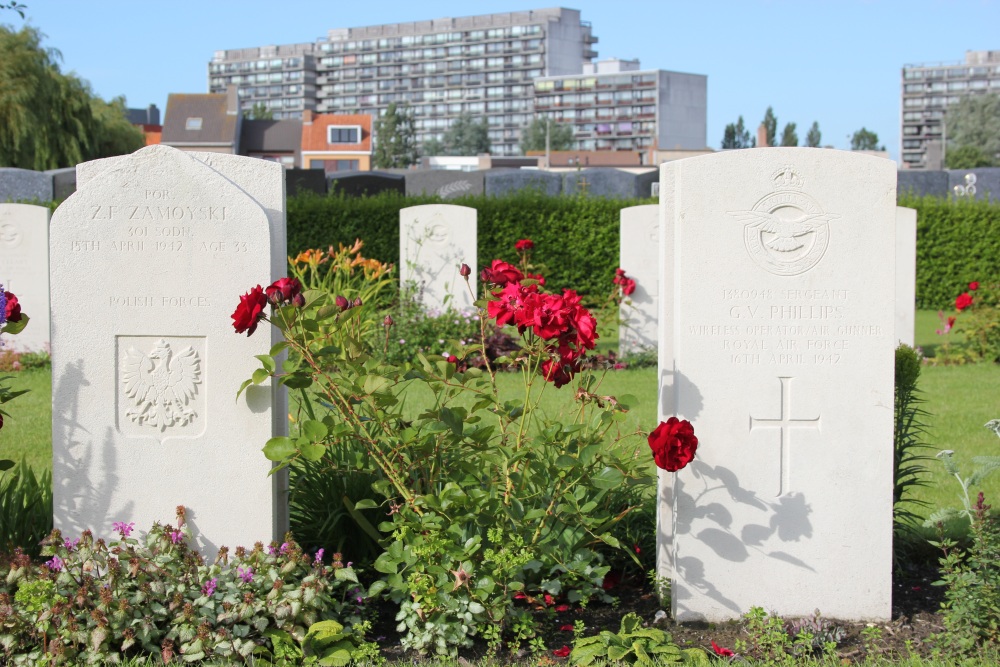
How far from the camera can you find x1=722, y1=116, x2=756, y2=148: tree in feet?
359

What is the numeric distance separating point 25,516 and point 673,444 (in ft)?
8.47

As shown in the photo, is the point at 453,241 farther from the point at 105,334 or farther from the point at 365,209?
the point at 105,334

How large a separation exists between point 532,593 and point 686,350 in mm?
1052

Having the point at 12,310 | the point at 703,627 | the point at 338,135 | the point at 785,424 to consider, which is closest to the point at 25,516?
the point at 12,310

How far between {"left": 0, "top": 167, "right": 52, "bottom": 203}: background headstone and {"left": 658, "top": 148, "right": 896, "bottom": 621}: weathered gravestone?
15.3 metres

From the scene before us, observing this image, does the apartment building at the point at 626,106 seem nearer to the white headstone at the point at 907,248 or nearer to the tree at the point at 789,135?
the tree at the point at 789,135

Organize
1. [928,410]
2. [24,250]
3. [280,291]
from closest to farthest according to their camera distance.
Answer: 1. [280,291]
2. [928,410]
3. [24,250]

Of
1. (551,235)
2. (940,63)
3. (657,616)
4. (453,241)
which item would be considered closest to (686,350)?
(657,616)

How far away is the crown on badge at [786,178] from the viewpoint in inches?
139

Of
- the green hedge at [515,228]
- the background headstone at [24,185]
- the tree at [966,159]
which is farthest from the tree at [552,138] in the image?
the background headstone at [24,185]

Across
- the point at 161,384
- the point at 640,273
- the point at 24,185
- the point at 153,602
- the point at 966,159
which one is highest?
the point at 966,159

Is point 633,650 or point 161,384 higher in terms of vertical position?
point 161,384

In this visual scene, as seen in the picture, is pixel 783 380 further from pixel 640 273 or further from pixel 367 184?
pixel 367 184

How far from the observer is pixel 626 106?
Answer: 13200 cm
